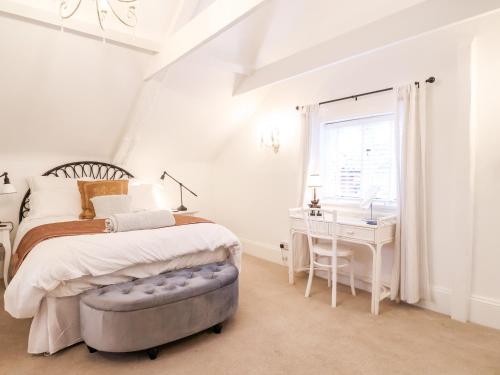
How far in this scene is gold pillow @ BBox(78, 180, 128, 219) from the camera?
3.47 m

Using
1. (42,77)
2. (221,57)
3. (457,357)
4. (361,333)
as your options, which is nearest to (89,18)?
(42,77)

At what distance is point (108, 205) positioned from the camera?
3.38 m

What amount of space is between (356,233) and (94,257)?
213 cm

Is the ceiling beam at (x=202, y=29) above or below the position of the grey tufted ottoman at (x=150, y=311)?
above

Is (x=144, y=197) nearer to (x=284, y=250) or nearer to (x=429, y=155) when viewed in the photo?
(x=284, y=250)

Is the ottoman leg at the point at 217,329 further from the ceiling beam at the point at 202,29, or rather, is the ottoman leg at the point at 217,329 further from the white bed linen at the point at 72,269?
the ceiling beam at the point at 202,29

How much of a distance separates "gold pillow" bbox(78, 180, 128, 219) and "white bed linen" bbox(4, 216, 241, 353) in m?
1.18

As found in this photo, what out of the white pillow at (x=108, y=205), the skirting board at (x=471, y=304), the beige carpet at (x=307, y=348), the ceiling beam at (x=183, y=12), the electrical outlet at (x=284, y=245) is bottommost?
the beige carpet at (x=307, y=348)

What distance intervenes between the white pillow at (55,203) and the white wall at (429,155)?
2240mm

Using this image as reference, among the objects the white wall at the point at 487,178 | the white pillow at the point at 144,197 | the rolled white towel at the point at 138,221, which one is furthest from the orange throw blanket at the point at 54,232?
the white wall at the point at 487,178

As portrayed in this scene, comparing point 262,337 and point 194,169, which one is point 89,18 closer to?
point 194,169

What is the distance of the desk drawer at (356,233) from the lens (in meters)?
2.84

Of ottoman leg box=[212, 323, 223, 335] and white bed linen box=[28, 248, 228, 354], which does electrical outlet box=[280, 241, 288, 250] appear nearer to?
ottoman leg box=[212, 323, 223, 335]

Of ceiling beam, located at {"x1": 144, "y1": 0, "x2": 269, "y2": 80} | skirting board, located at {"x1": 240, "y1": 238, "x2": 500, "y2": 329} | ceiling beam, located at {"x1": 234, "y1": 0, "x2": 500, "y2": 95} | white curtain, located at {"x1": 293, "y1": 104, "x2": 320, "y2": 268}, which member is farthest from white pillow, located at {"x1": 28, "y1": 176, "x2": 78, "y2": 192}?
skirting board, located at {"x1": 240, "y1": 238, "x2": 500, "y2": 329}
